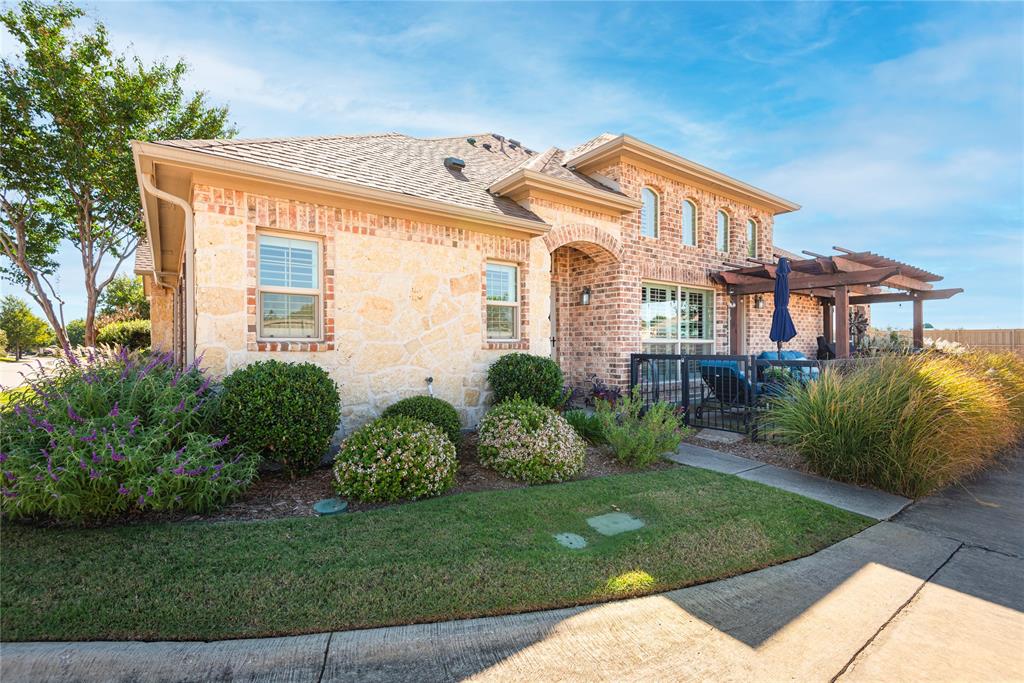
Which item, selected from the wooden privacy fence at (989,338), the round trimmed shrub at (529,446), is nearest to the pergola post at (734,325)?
the wooden privacy fence at (989,338)

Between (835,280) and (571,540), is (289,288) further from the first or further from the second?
(835,280)

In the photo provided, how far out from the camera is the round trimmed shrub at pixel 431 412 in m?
5.83

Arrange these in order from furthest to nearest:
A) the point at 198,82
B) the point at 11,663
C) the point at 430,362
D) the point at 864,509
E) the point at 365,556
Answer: the point at 198,82 → the point at 430,362 → the point at 864,509 → the point at 365,556 → the point at 11,663

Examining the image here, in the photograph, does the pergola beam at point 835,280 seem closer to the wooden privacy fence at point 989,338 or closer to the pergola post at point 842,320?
the pergola post at point 842,320

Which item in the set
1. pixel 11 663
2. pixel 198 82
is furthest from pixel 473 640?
pixel 198 82

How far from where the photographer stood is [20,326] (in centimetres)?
3350

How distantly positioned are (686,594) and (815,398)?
12.5ft

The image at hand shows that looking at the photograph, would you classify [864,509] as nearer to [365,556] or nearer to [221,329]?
[365,556]

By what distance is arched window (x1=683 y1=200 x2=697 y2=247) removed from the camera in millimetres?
11195

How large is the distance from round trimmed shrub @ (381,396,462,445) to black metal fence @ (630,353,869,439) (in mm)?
2682

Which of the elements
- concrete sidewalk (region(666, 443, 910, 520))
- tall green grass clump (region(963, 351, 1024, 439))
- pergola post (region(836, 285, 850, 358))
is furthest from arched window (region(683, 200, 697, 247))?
concrete sidewalk (region(666, 443, 910, 520))

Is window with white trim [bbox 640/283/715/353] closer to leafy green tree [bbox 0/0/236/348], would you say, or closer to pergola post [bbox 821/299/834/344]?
pergola post [bbox 821/299/834/344]

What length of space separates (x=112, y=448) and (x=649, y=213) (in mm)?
10003

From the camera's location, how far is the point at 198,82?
1592cm
